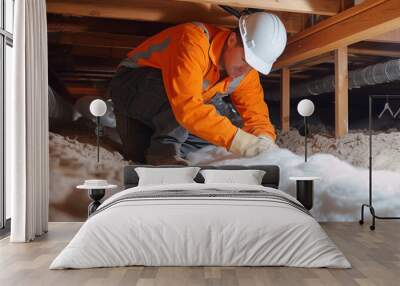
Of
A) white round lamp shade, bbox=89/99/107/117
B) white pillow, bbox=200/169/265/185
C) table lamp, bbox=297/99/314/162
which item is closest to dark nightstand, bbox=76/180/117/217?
white round lamp shade, bbox=89/99/107/117

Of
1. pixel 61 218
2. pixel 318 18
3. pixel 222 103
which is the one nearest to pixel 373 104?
pixel 318 18

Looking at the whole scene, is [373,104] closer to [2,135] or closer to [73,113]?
[73,113]

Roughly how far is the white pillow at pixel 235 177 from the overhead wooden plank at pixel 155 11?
1.87 meters

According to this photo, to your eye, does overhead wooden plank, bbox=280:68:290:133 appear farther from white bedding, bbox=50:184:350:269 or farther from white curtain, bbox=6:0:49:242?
A: white curtain, bbox=6:0:49:242

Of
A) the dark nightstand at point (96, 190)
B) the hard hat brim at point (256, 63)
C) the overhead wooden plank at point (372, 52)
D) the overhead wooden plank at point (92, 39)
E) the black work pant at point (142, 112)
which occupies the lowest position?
the dark nightstand at point (96, 190)

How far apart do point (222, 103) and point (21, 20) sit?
258cm

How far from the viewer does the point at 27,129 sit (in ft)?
18.3

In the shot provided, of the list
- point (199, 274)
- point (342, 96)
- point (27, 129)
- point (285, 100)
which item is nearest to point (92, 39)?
point (27, 129)

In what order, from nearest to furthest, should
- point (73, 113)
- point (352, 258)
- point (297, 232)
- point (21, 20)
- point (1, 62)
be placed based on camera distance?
point (297, 232), point (352, 258), point (21, 20), point (1, 62), point (73, 113)

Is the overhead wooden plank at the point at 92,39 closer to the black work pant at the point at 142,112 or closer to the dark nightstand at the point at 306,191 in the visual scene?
the black work pant at the point at 142,112

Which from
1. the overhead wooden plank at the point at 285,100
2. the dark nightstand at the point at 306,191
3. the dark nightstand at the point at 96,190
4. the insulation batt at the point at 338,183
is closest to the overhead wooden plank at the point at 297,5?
the overhead wooden plank at the point at 285,100

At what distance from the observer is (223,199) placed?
4754 millimetres

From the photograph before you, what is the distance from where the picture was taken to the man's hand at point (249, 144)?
682 centimetres

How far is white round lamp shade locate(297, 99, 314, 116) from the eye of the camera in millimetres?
6766
